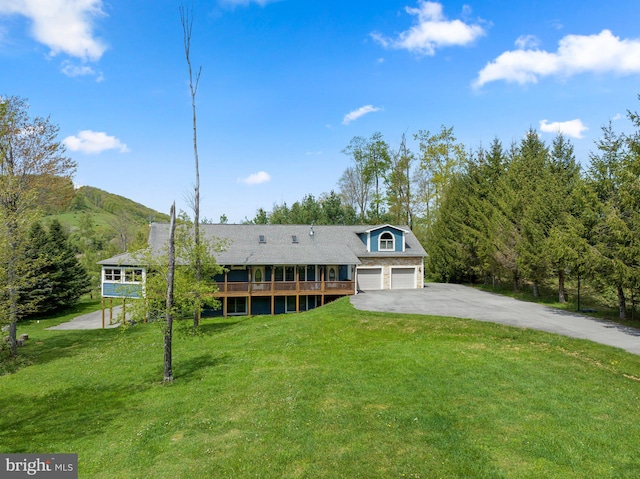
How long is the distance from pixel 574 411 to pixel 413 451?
13.6ft

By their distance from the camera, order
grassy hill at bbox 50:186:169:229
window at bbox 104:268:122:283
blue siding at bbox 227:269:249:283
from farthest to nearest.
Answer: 1. grassy hill at bbox 50:186:169:229
2. blue siding at bbox 227:269:249:283
3. window at bbox 104:268:122:283

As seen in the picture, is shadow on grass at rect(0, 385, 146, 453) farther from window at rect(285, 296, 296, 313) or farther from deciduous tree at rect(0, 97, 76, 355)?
window at rect(285, 296, 296, 313)

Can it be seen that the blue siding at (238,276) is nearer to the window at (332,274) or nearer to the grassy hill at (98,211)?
the window at (332,274)

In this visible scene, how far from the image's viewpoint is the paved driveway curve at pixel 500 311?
49.4ft

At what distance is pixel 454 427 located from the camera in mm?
7750

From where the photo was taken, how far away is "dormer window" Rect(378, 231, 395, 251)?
30.0 m

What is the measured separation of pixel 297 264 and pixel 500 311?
41.7ft

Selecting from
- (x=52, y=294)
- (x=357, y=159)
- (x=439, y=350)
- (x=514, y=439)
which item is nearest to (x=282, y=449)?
(x=514, y=439)

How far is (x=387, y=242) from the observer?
30.2 m

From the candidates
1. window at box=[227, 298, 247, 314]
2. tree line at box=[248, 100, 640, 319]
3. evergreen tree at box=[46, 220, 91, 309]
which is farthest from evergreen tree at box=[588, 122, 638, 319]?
evergreen tree at box=[46, 220, 91, 309]

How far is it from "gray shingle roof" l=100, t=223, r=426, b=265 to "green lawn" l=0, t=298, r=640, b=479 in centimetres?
1036

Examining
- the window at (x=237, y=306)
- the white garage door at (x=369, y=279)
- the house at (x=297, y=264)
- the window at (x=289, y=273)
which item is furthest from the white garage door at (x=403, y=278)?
the window at (x=237, y=306)

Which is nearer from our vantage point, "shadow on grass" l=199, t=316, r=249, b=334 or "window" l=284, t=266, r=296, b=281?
"shadow on grass" l=199, t=316, r=249, b=334

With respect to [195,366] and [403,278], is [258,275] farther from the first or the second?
[195,366]
